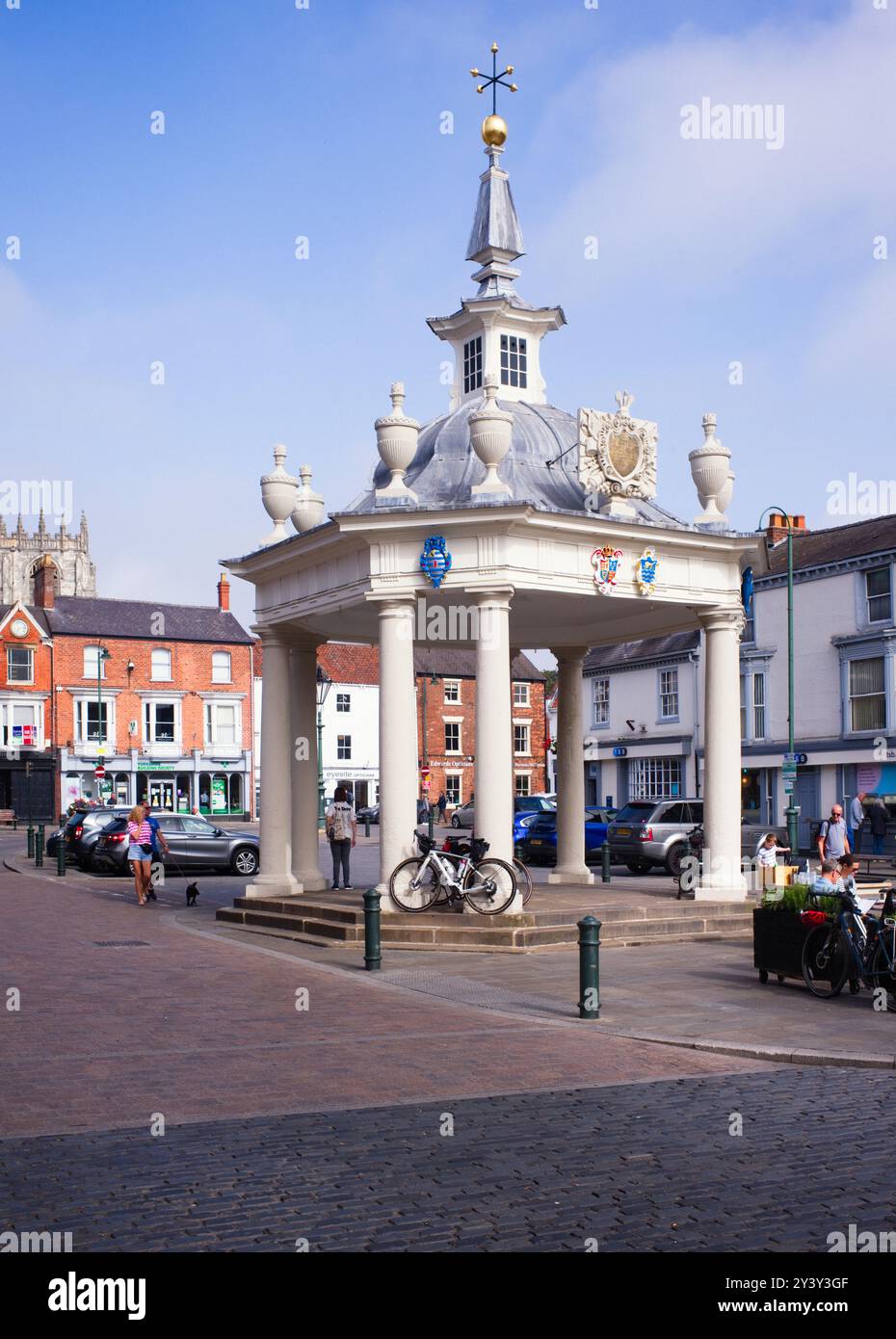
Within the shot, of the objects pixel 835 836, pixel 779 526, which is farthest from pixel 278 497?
pixel 779 526

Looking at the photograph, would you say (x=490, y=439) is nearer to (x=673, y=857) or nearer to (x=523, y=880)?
(x=523, y=880)

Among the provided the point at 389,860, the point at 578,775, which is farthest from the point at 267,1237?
the point at 578,775

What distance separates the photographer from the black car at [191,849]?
31.3 metres

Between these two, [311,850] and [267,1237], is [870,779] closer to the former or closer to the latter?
[311,850]

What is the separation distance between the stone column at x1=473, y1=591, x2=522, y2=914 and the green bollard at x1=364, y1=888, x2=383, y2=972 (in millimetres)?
2632

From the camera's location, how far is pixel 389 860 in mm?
16500

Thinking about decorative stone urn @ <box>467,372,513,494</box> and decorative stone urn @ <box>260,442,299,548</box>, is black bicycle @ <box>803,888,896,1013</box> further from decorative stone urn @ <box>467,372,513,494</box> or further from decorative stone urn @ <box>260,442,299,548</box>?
decorative stone urn @ <box>260,442,299,548</box>

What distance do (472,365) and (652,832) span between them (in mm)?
14289

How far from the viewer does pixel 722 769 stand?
18.4 metres

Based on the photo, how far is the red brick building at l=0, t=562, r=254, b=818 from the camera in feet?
211

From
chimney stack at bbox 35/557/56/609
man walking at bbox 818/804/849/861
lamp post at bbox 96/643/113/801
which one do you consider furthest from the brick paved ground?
chimney stack at bbox 35/557/56/609

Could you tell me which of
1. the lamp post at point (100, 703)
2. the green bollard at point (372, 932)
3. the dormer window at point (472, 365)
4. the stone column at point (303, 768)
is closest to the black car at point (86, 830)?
the stone column at point (303, 768)

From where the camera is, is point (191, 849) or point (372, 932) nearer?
point (372, 932)

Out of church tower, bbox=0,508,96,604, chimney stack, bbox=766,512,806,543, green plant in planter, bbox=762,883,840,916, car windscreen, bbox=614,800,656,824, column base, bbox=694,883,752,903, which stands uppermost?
church tower, bbox=0,508,96,604
